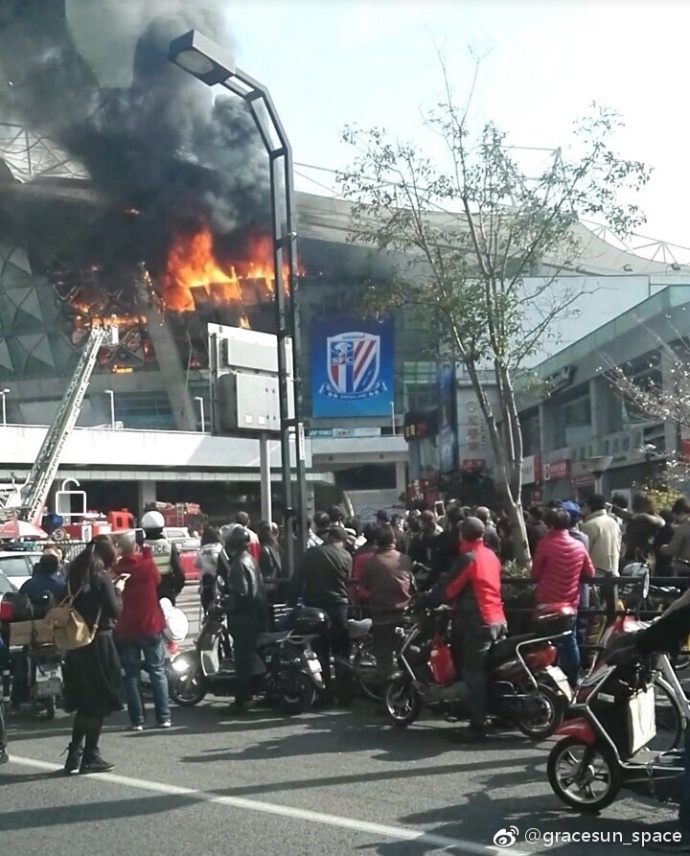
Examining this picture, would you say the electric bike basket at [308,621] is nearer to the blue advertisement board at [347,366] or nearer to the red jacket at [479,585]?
the red jacket at [479,585]

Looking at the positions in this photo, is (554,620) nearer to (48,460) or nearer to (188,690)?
(188,690)

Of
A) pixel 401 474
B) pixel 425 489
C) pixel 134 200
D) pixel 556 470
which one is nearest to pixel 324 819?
pixel 425 489

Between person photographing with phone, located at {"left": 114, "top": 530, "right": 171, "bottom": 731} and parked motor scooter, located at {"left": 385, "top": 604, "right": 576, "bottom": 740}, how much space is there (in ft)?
7.06

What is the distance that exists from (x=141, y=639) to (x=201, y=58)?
17.6 feet

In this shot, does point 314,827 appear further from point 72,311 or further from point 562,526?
point 72,311

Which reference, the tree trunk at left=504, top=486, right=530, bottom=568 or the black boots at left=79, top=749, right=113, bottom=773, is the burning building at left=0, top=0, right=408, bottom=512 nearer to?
the tree trunk at left=504, top=486, right=530, bottom=568

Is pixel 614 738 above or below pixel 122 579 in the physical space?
below

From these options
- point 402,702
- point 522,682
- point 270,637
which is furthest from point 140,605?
point 522,682

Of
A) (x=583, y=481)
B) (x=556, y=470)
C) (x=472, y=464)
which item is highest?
(x=472, y=464)

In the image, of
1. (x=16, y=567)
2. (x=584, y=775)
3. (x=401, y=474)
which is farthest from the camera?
(x=401, y=474)

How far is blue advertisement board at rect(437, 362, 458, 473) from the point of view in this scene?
125ft

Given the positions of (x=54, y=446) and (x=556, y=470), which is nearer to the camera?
(x=54, y=446)

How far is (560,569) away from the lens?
884 cm

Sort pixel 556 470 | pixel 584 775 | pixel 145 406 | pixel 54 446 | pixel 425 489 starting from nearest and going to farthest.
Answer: pixel 584 775 < pixel 54 446 < pixel 556 470 < pixel 425 489 < pixel 145 406
